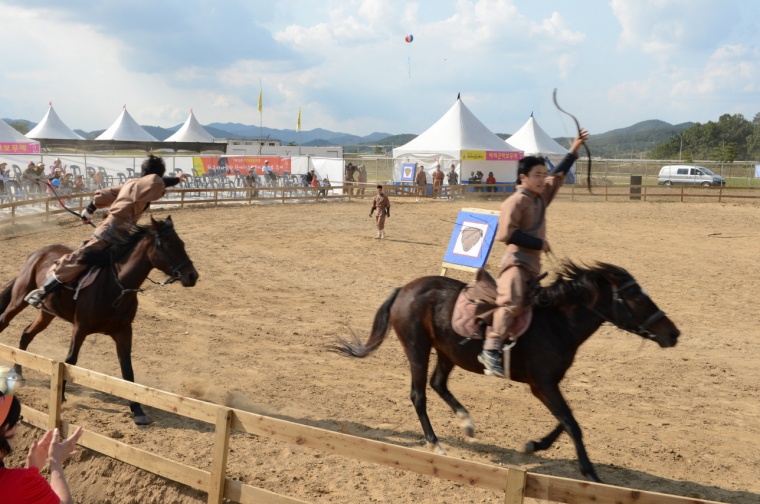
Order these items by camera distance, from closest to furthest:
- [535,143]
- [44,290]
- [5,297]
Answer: [44,290]
[5,297]
[535,143]

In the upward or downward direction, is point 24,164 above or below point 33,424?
above

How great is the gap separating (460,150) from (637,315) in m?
34.3

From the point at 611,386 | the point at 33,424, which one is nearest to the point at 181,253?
the point at 33,424

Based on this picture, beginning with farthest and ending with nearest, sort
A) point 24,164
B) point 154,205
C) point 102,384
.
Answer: point 154,205, point 24,164, point 102,384

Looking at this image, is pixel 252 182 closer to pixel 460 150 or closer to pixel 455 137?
pixel 460 150

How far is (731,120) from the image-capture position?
92625 mm

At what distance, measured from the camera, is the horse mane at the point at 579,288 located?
6.35 meters

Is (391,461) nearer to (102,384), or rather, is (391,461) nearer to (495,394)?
(102,384)

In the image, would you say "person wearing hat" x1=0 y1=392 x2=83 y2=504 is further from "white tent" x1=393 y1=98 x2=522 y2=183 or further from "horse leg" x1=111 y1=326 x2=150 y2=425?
"white tent" x1=393 y1=98 x2=522 y2=183

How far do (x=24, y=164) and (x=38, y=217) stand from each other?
403cm

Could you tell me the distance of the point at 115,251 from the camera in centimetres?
796

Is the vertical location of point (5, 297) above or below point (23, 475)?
below

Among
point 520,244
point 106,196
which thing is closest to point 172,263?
point 106,196

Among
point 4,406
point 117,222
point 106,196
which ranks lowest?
point 4,406
